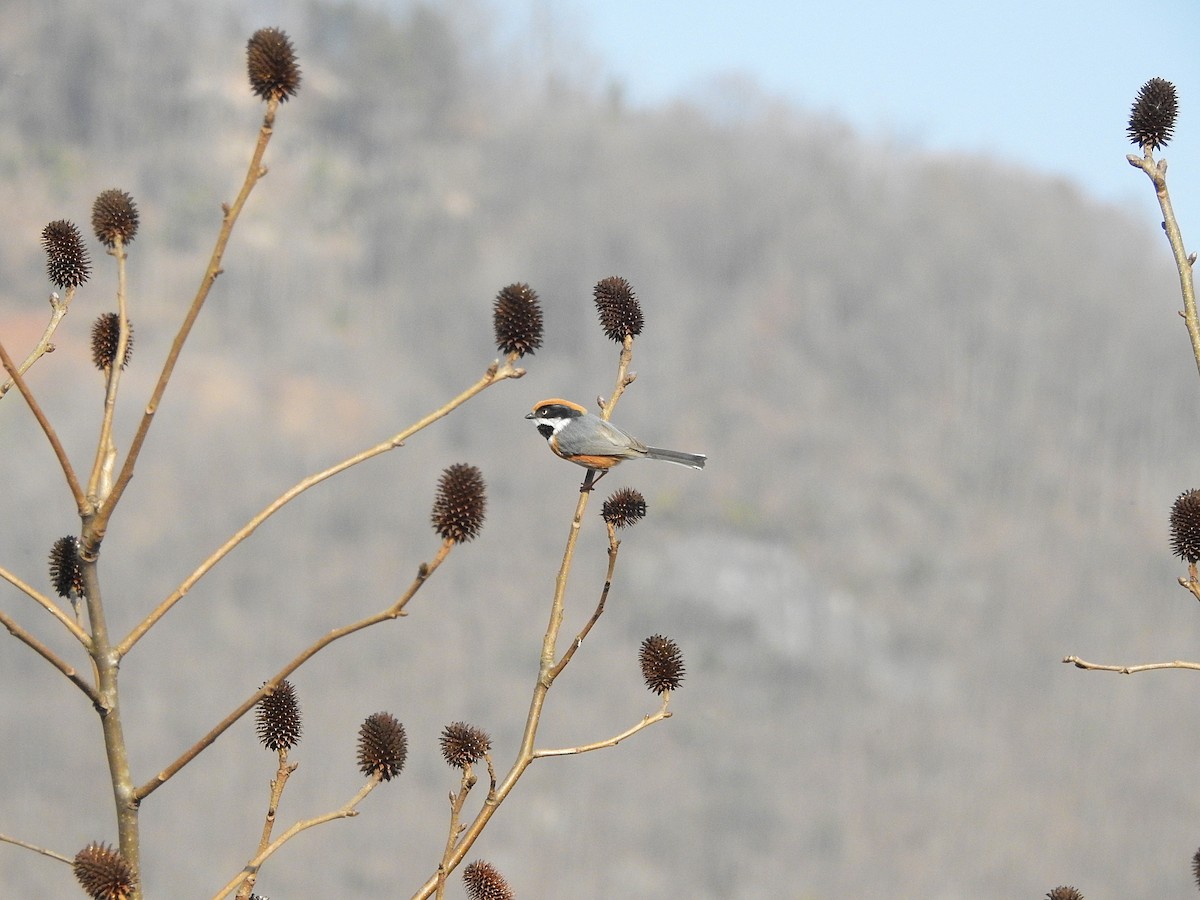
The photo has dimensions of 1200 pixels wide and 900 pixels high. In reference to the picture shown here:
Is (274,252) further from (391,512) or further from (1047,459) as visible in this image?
(1047,459)

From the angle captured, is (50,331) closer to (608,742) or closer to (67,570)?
(67,570)

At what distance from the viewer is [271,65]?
1.64 meters

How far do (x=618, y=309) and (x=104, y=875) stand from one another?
1.22 metres

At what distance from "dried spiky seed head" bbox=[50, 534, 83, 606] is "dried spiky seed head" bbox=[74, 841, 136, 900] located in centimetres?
36

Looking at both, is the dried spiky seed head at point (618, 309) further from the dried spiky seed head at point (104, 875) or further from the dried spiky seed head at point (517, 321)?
the dried spiky seed head at point (104, 875)

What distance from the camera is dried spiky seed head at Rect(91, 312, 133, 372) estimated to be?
1735 mm

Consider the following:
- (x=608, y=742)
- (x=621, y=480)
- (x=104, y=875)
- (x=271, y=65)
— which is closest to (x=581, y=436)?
(x=608, y=742)

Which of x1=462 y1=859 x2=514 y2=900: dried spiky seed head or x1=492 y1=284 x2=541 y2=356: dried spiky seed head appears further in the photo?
x1=462 y1=859 x2=514 y2=900: dried spiky seed head

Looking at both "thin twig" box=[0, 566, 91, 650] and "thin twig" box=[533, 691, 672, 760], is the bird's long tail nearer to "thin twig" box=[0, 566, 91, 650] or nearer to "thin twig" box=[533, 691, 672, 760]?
"thin twig" box=[533, 691, 672, 760]

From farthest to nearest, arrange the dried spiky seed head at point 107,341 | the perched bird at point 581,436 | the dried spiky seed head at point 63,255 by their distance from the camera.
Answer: the perched bird at point 581,436, the dried spiky seed head at point 63,255, the dried spiky seed head at point 107,341

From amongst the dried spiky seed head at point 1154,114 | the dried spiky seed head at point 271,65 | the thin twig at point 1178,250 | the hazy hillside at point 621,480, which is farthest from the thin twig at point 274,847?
the hazy hillside at point 621,480

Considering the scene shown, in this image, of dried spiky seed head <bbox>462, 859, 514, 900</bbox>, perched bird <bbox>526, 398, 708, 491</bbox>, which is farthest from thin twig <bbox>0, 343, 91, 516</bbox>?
perched bird <bbox>526, 398, 708, 491</bbox>

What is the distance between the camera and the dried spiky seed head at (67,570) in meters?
1.74

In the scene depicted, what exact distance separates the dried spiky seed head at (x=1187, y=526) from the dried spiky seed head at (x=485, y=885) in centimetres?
131
